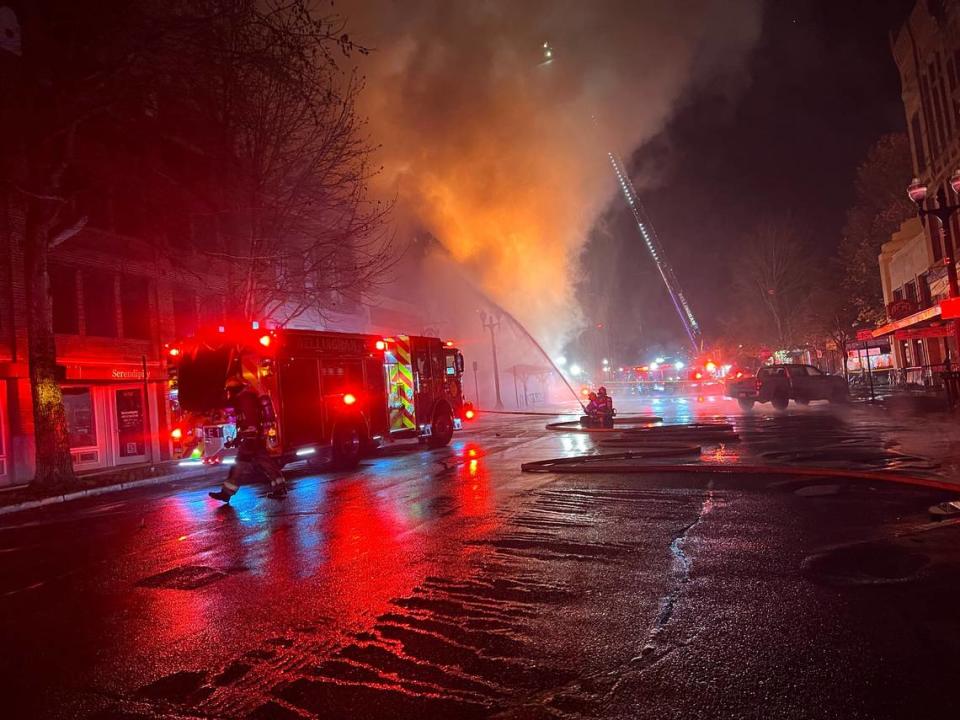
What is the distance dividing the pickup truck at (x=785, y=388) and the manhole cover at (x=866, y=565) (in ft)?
61.1

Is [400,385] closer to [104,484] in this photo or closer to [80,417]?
[104,484]

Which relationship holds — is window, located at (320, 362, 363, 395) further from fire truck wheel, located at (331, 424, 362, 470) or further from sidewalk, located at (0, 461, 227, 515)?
sidewalk, located at (0, 461, 227, 515)

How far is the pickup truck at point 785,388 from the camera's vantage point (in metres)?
22.3

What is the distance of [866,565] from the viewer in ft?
14.7

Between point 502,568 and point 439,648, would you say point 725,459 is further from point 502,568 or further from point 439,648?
point 439,648

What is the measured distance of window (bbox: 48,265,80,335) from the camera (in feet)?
60.3

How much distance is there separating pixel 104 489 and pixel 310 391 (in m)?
4.82

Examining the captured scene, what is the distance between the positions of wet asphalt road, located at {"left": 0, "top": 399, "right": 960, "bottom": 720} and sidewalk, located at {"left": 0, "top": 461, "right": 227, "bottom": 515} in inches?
181

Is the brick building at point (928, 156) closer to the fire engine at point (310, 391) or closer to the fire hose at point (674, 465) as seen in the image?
the fire hose at point (674, 465)

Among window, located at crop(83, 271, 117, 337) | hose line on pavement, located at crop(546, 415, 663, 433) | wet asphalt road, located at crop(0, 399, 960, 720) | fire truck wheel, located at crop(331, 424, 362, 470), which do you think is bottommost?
wet asphalt road, located at crop(0, 399, 960, 720)

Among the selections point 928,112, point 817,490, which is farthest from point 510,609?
point 928,112

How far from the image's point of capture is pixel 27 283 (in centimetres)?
1303

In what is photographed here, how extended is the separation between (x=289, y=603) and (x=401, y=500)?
3861 millimetres

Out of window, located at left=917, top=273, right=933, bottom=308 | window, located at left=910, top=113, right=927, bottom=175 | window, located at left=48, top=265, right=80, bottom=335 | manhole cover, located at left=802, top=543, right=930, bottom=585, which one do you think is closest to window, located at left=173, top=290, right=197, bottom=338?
window, located at left=48, top=265, right=80, bottom=335
